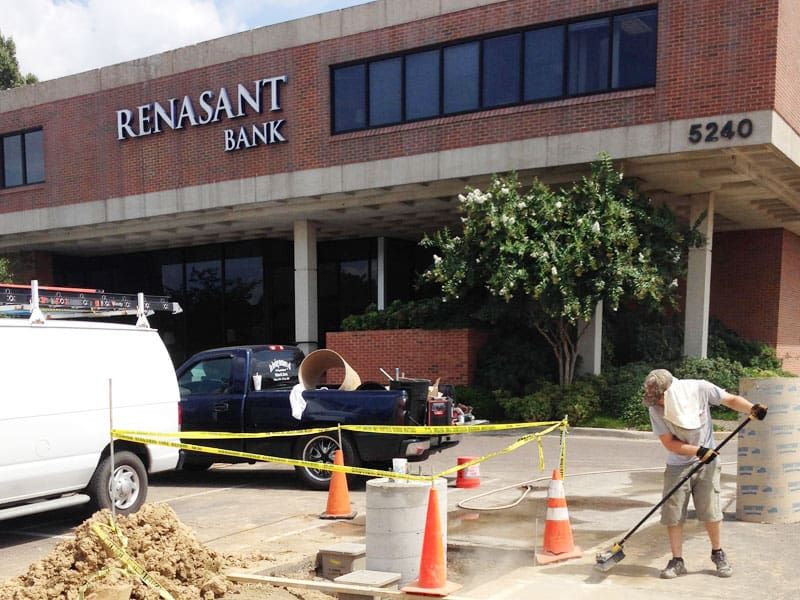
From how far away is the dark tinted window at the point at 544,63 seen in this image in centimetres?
1598

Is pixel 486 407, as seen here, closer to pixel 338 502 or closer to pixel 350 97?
pixel 350 97

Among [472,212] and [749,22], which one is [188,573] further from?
[749,22]

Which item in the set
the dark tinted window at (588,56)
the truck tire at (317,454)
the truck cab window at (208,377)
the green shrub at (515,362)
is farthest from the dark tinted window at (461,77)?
the truck tire at (317,454)

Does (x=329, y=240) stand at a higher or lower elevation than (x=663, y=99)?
lower

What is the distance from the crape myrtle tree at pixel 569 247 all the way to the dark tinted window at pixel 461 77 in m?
2.41

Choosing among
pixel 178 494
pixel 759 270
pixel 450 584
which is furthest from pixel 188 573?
pixel 759 270

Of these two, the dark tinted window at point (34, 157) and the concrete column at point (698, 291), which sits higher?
the dark tinted window at point (34, 157)

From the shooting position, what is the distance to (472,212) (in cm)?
1551

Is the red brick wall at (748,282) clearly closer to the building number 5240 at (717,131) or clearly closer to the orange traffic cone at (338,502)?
the building number 5240 at (717,131)

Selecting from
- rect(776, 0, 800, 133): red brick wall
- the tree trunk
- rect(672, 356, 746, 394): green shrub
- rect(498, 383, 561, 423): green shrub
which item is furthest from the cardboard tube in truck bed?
rect(776, 0, 800, 133): red brick wall

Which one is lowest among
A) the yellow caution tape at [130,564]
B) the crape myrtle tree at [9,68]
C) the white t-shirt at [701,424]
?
the yellow caution tape at [130,564]

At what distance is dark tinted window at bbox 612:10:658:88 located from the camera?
49.5 ft

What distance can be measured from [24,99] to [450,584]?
79.8 ft

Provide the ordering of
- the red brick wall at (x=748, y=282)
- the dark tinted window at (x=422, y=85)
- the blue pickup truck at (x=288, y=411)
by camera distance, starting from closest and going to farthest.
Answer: the blue pickup truck at (x=288, y=411), the dark tinted window at (x=422, y=85), the red brick wall at (x=748, y=282)
